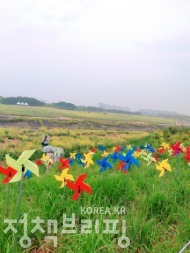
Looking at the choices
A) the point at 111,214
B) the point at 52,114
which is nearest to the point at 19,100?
the point at 52,114

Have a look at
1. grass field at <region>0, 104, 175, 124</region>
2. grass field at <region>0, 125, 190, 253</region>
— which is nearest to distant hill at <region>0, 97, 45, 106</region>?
grass field at <region>0, 104, 175, 124</region>

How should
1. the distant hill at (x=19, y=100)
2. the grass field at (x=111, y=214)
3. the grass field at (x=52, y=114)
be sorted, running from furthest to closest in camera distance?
the distant hill at (x=19, y=100), the grass field at (x=52, y=114), the grass field at (x=111, y=214)

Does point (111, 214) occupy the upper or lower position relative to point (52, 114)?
upper

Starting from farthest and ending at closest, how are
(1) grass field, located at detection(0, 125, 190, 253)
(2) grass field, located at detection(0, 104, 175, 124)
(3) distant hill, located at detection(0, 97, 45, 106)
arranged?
(3) distant hill, located at detection(0, 97, 45, 106)
(2) grass field, located at detection(0, 104, 175, 124)
(1) grass field, located at detection(0, 125, 190, 253)

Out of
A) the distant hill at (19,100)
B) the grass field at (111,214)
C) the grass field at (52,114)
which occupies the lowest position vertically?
the grass field at (52,114)

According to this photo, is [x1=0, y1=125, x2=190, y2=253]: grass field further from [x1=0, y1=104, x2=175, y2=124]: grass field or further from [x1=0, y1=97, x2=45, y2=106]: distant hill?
[x1=0, y1=97, x2=45, y2=106]: distant hill

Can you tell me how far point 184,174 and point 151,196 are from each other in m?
2.07

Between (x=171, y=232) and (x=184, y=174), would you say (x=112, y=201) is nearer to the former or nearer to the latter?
(x=171, y=232)

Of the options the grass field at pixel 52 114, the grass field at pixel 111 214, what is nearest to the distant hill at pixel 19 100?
Answer: the grass field at pixel 52 114

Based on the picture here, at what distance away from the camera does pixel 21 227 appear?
2.88m

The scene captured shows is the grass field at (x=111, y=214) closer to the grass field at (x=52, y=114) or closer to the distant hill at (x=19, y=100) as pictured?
the grass field at (x=52, y=114)

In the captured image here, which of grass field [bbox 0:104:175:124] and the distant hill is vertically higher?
the distant hill

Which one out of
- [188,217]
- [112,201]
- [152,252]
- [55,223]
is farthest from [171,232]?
[55,223]

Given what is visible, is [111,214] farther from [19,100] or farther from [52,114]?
[19,100]
